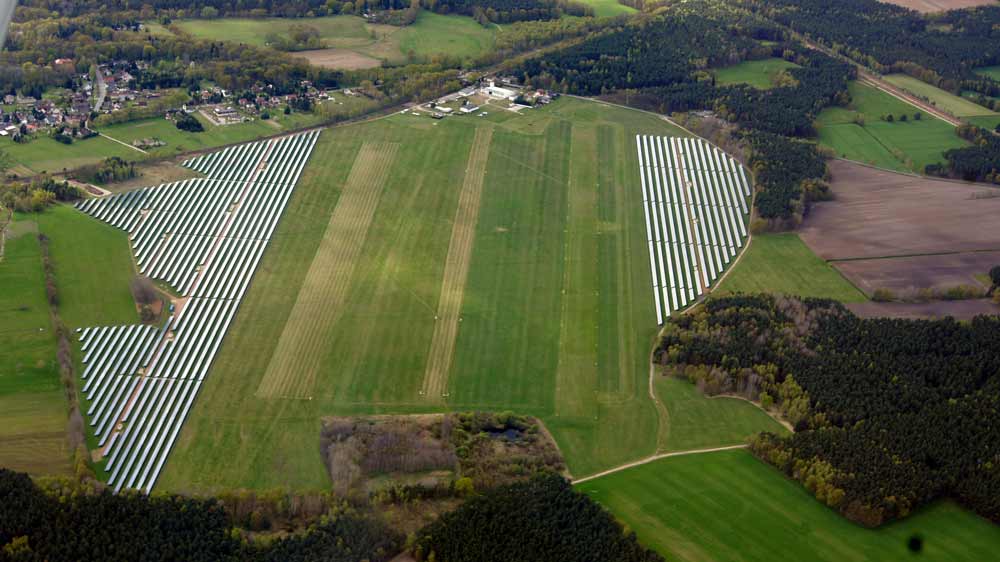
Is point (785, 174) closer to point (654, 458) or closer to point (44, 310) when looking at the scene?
point (654, 458)

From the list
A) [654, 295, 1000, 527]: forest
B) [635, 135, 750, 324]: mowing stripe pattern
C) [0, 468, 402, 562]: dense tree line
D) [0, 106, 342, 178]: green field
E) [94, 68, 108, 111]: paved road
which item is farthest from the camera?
[94, 68, 108, 111]: paved road

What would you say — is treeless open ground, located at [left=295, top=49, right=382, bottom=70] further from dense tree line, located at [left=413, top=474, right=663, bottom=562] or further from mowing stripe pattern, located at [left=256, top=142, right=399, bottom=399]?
dense tree line, located at [left=413, top=474, right=663, bottom=562]

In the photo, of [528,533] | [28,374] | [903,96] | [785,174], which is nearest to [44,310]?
[28,374]

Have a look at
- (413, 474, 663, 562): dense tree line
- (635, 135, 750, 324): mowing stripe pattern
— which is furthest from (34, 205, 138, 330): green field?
(635, 135, 750, 324): mowing stripe pattern

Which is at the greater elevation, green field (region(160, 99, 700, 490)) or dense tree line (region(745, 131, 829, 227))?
dense tree line (region(745, 131, 829, 227))

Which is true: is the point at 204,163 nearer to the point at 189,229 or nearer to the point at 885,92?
the point at 189,229

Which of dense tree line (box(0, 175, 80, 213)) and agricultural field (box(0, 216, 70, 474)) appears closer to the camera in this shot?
agricultural field (box(0, 216, 70, 474))

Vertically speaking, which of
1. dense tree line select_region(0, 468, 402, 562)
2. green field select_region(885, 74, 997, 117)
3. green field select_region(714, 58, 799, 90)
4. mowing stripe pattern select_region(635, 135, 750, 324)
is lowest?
dense tree line select_region(0, 468, 402, 562)
